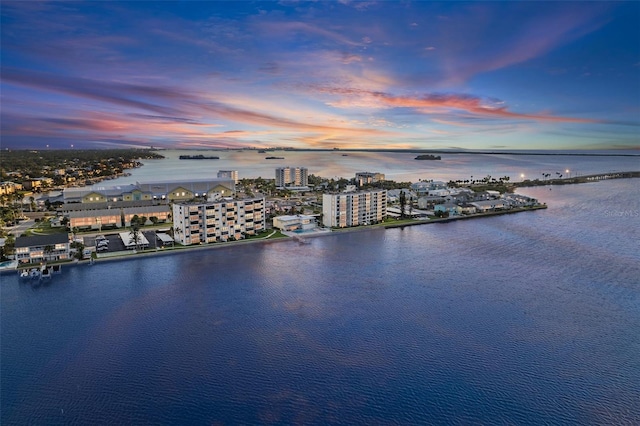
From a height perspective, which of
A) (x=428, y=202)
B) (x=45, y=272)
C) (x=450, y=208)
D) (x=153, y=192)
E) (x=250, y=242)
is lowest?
(x=45, y=272)

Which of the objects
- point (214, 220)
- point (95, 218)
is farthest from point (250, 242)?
point (95, 218)

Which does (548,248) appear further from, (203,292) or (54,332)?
(54,332)

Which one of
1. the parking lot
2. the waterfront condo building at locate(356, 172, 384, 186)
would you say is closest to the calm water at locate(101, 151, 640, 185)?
the waterfront condo building at locate(356, 172, 384, 186)

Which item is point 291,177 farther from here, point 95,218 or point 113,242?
point 113,242

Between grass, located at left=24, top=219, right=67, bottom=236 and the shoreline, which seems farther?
grass, located at left=24, top=219, right=67, bottom=236

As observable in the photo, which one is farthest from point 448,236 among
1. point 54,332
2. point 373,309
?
point 54,332

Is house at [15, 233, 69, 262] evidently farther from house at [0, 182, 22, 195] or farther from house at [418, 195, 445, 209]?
house at [0, 182, 22, 195]

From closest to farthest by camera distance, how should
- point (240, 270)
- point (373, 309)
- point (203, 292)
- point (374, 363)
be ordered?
point (374, 363) < point (373, 309) < point (203, 292) < point (240, 270)
